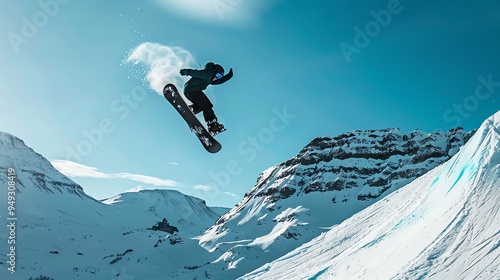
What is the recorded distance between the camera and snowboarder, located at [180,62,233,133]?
10383mm

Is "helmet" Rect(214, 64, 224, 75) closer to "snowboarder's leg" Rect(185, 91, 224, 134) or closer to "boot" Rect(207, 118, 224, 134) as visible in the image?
"snowboarder's leg" Rect(185, 91, 224, 134)

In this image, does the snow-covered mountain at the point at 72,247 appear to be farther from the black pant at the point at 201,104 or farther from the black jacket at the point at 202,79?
the black jacket at the point at 202,79

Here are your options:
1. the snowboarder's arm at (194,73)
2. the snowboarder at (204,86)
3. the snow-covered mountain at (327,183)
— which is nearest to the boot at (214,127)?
the snowboarder at (204,86)

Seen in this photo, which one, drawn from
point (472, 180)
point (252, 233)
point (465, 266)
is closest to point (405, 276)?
point (465, 266)

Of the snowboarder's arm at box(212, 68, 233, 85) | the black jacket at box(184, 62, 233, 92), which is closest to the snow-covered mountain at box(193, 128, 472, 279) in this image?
the black jacket at box(184, 62, 233, 92)

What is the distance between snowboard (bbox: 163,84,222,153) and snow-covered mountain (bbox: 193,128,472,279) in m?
63.8

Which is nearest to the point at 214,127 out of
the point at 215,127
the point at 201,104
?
the point at 215,127

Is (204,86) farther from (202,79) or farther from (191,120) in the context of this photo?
(191,120)

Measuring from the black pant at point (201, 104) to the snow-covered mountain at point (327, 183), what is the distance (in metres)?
64.3

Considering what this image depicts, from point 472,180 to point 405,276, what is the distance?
285 centimetres

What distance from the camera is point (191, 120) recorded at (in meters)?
11.8

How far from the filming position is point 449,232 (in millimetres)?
7574

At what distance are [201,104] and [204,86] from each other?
2.55ft

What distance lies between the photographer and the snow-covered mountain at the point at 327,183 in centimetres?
9431
